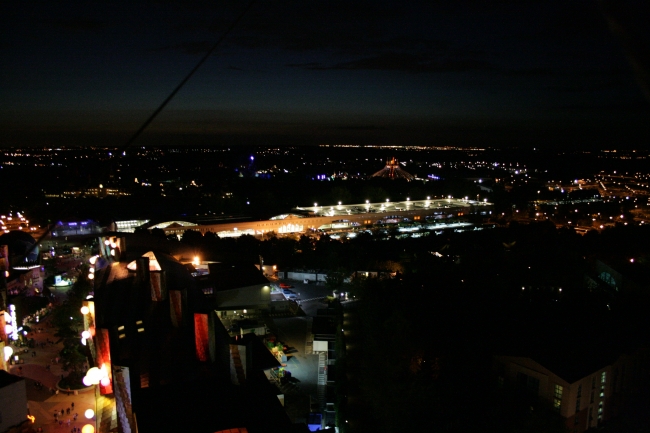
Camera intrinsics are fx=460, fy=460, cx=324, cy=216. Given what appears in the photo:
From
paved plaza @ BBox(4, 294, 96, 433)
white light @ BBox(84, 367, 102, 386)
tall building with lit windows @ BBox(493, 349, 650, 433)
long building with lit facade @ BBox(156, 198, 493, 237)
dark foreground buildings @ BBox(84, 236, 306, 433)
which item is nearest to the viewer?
dark foreground buildings @ BBox(84, 236, 306, 433)

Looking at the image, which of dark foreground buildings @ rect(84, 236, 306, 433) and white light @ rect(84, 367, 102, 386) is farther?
white light @ rect(84, 367, 102, 386)

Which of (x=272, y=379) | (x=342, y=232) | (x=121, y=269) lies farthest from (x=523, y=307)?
(x=342, y=232)

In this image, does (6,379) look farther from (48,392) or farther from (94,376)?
(48,392)

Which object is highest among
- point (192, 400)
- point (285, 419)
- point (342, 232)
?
point (192, 400)

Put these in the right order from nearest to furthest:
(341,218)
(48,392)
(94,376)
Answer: (94,376) → (48,392) → (341,218)

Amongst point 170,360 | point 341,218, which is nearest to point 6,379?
point 170,360

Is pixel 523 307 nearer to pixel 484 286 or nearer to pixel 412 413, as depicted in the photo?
pixel 484 286

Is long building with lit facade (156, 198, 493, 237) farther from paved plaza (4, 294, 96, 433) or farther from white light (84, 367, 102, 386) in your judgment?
white light (84, 367, 102, 386)

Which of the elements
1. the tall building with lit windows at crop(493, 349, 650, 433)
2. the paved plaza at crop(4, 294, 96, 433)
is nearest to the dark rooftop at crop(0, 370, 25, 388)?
the paved plaza at crop(4, 294, 96, 433)
